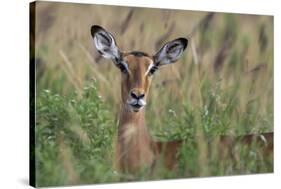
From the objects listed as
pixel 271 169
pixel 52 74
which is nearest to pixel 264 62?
pixel 271 169

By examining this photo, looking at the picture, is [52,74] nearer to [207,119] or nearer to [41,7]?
[41,7]

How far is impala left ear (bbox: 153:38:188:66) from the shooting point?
32.0ft

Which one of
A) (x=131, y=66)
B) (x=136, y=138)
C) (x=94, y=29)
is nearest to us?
(x=94, y=29)

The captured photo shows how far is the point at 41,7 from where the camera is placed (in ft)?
30.0

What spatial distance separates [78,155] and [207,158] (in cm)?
153

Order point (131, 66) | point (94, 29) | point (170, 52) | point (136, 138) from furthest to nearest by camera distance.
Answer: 1. point (170, 52)
2. point (136, 138)
3. point (131, 66)
4. point (94, 29)

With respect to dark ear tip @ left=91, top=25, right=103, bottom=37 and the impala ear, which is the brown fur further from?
dark ear tip @ left=91, top=25, right=103, bottom=37

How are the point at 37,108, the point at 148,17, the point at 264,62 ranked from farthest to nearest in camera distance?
the point at 264,62, the point at 148,17, the point at 37,108

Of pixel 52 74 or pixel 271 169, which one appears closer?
pixel 52 74

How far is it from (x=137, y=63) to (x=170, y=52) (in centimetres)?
44

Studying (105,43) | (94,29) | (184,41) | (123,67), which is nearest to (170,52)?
(184,41)

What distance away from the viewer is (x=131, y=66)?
9.55m

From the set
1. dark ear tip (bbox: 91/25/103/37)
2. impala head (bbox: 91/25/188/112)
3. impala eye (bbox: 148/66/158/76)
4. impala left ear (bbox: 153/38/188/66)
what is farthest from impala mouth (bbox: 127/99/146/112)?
dark ear tip (bbox: 91/25/103/37)

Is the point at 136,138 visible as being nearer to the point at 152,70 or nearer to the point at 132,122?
the point at 132,122
